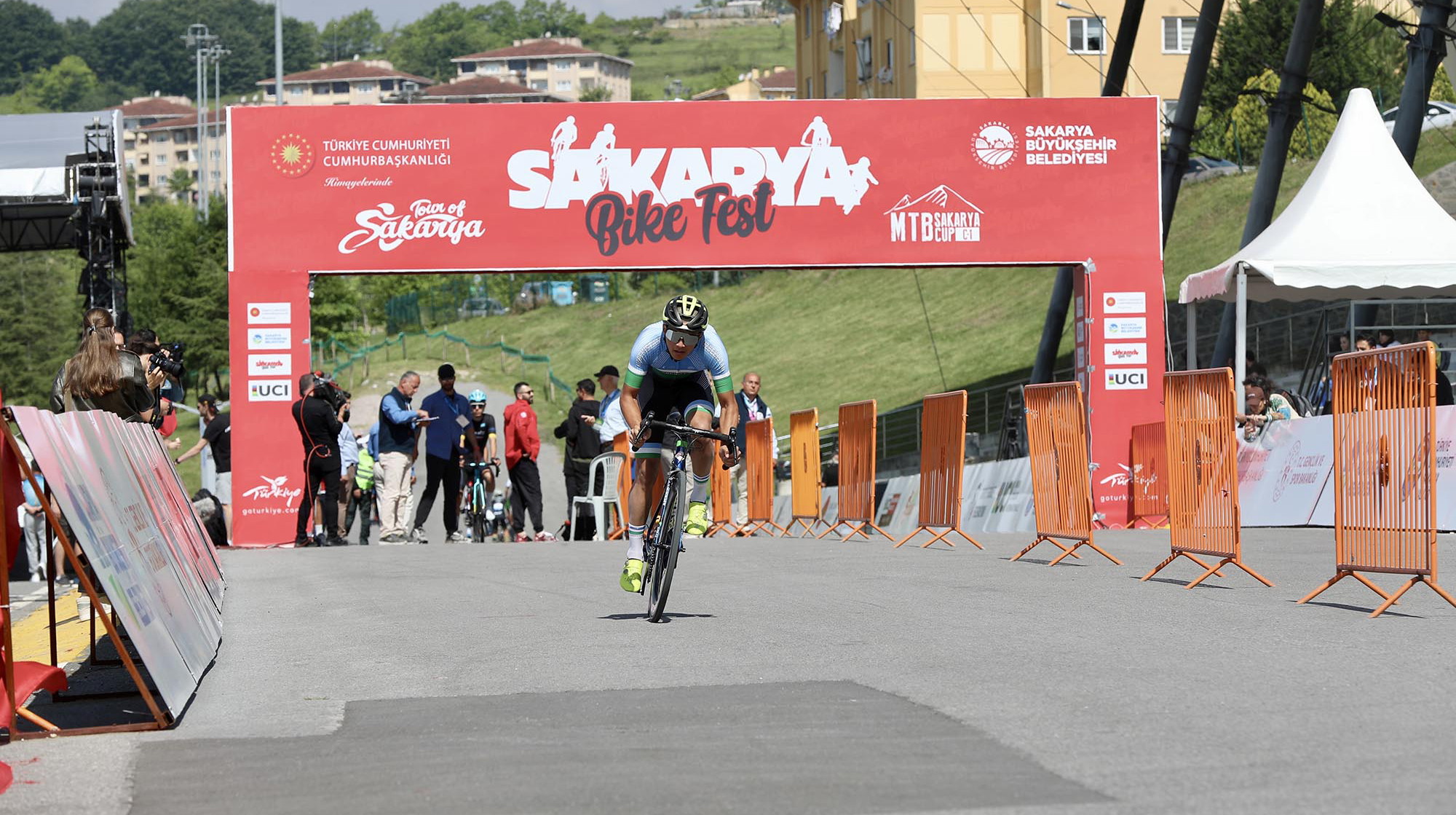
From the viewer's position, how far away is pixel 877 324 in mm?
61969

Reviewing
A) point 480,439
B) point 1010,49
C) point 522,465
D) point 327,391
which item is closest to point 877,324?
point 1010,49

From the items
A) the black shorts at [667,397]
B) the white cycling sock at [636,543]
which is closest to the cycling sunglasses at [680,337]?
the black shorts at [667,397]

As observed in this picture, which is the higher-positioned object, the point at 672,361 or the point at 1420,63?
the point at 1420,63

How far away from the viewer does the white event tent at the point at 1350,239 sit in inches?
816

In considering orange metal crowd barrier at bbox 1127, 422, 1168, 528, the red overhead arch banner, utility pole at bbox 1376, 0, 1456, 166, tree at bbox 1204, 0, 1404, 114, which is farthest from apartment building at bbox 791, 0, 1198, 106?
orange metal crowd barrier at bbox 1127, 422, 1168, 528

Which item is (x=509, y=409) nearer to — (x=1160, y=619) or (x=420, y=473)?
(x=1160, y=619)

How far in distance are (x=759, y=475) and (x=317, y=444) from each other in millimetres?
5888

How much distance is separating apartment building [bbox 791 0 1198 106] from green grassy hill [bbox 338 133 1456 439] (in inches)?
309

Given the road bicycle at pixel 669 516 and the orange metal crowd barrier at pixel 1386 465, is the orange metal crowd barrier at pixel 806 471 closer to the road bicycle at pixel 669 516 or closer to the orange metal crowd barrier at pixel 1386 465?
the orange metal crowd barrier at pixel 1386 465

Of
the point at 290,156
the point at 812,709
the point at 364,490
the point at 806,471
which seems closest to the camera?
the point at 812,709

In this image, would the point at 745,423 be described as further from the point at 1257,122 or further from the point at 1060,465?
the point at 1257,122

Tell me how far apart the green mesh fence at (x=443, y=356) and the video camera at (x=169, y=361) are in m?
39.4

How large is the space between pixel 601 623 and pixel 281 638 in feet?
5.67

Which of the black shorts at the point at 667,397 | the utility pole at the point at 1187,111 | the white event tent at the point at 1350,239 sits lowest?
the black shorts at the point at 667,397
